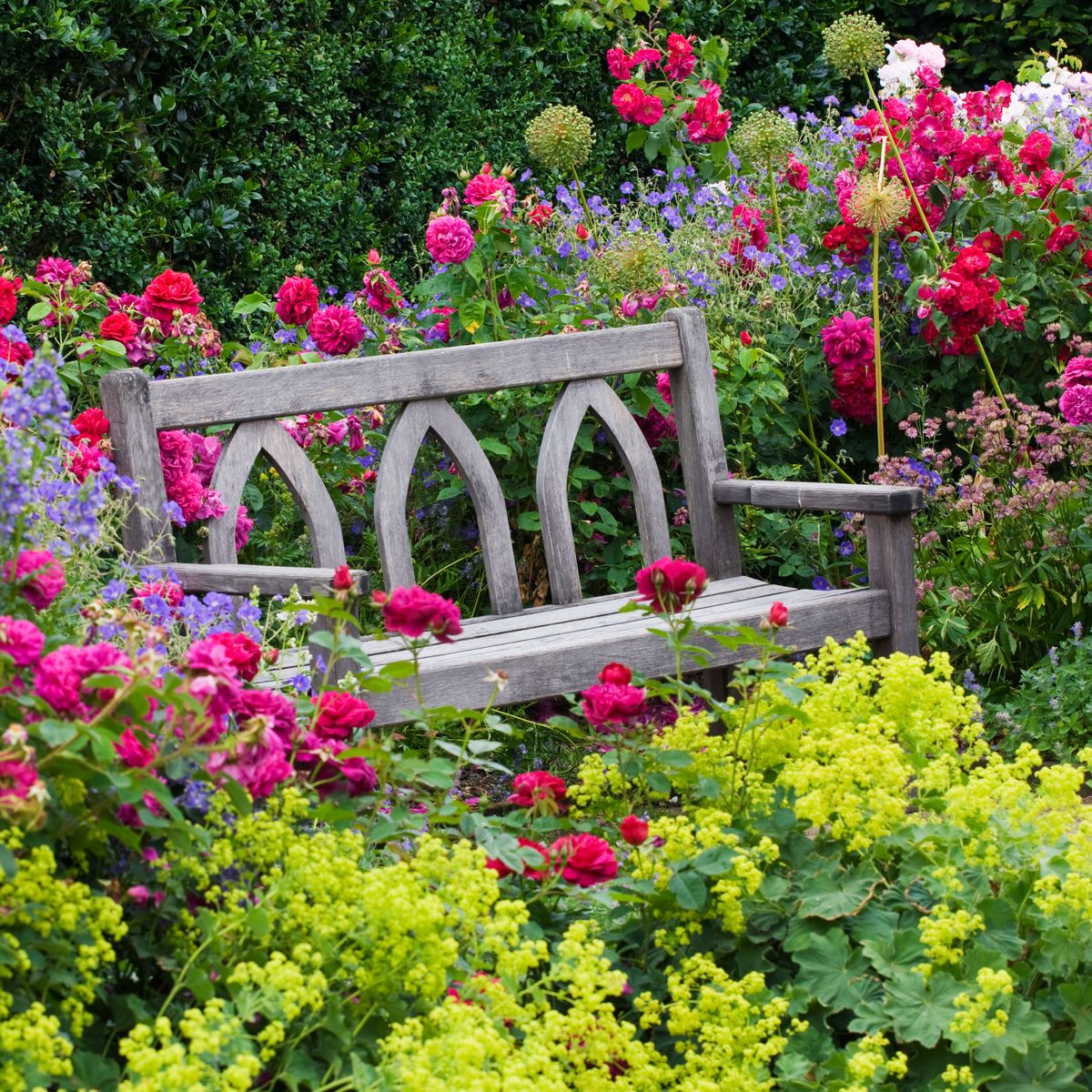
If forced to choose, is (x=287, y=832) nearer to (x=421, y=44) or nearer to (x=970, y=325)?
(x=970, y=325)

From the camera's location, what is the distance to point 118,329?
3.39 m

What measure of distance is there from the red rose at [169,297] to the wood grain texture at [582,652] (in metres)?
1.01

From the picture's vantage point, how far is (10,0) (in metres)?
4.80

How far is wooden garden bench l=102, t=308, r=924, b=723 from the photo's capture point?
2971mm

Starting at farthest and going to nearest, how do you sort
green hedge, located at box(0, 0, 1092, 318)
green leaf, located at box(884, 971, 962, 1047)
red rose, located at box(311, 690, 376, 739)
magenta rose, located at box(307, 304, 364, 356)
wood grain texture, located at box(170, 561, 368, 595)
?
green hedge, located at box(0, 0, 1092, 318) < magenta rose, located at box(307, 304, 364, 356) < wood grain texture, located at box(170, 561, 368, 595) < red rose, located at box(311, 690, 376, 739) < green leaf, located at box(884, 971, 962, 1047)

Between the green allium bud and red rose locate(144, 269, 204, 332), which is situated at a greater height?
red rose locate(144, 269, 204, 332)

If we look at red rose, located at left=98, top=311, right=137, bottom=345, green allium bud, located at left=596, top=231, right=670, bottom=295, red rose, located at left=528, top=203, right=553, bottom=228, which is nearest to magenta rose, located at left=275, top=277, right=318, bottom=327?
red rose, located at left=98, top=311, right=137, bottom=345

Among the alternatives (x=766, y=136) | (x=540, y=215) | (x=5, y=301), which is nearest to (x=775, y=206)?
(x=766, y=136)

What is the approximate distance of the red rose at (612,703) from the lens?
1.94 metres

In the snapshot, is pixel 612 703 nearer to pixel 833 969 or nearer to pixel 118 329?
pixel 833 969

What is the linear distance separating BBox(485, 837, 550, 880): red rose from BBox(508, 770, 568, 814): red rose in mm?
55

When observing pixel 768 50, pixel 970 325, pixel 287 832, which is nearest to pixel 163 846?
pixel 287 832

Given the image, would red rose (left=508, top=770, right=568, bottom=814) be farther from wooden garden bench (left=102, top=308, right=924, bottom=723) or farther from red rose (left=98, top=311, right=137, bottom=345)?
red rose (left=98, top=311, right=137, bottom=345)

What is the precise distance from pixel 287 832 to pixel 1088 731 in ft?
8.77
